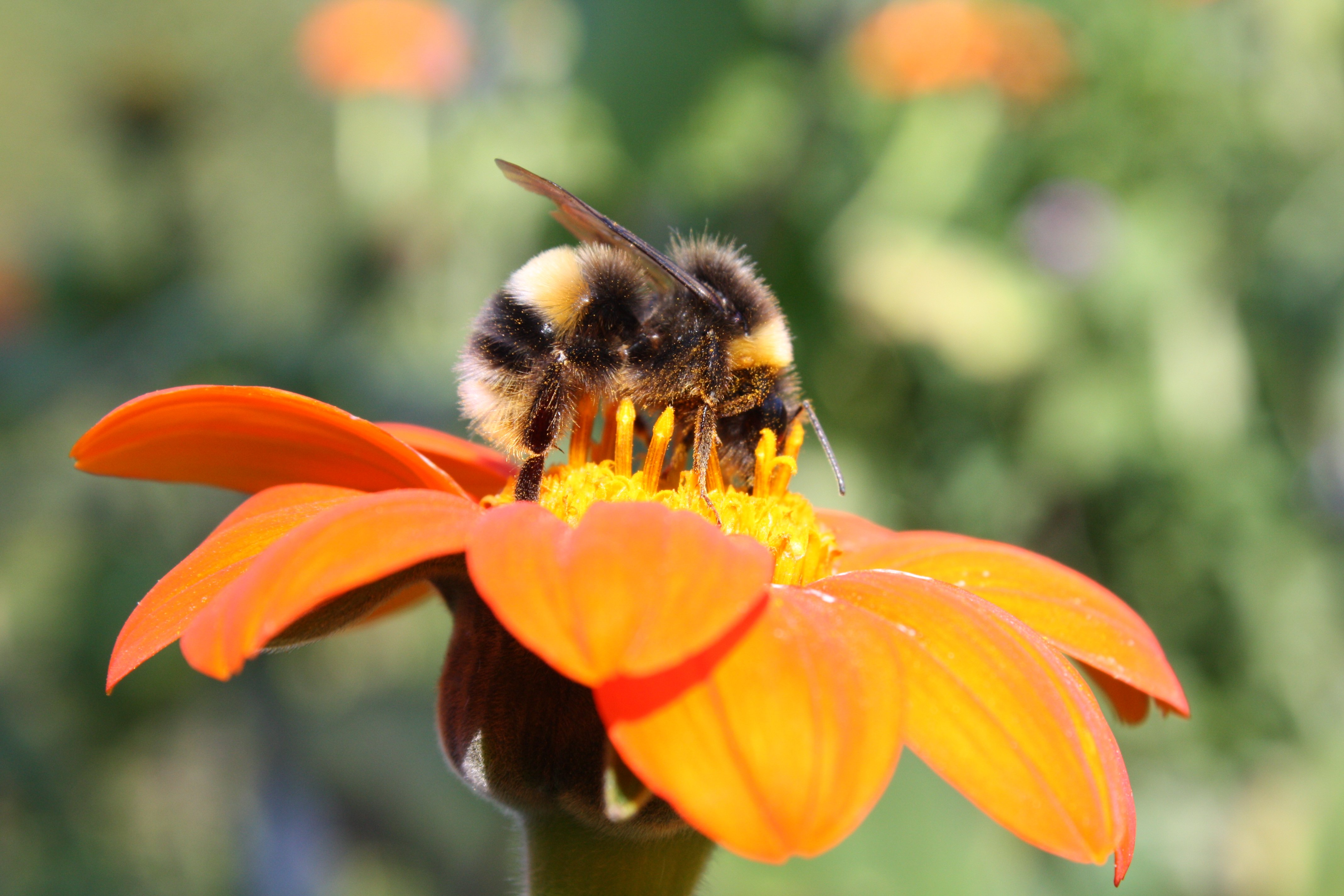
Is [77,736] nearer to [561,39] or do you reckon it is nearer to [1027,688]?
[561,39]

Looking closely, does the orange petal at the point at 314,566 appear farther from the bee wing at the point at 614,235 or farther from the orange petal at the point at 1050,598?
the orange petal at the point at 1050,598

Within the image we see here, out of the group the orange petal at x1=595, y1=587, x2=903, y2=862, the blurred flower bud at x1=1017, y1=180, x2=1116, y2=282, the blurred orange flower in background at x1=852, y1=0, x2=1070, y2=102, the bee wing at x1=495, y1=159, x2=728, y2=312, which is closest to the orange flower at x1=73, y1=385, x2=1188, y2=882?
the orange petal at x1=595, y1=587, x2=903, y2=862

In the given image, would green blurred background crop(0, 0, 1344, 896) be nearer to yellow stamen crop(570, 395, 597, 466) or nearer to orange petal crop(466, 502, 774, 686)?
yellow stamen crop(570, 395, 597, 466)

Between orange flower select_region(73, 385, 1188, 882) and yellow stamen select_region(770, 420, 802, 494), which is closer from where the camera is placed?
orange flower select_region(73, 385, 1188, 882)

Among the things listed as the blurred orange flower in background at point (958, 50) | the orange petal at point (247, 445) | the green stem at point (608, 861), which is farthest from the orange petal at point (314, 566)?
the blurred orange flower in background at point (958, 50)

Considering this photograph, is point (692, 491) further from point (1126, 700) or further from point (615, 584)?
point (1126, 700)

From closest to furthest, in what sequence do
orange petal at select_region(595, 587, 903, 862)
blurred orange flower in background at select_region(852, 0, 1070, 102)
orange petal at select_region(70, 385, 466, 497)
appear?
1. orange petal at select_region(595, 587, 903, 862)
2. orange petal at select_region(70, 385, 466, 497)
3. blurred orange flower in background at select_region(852, 0, 1070, 102)

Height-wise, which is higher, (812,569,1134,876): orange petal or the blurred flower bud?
the blurred flower bud
